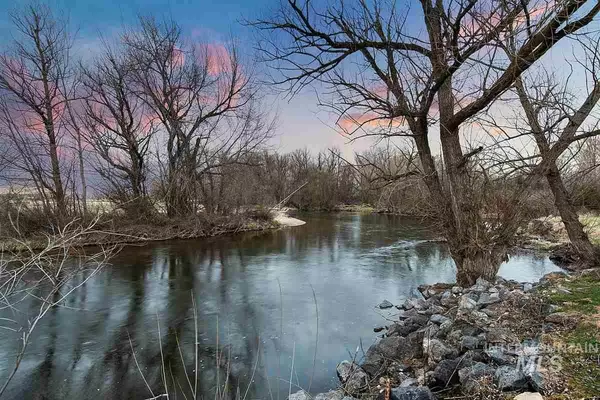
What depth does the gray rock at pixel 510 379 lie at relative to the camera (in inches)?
89.0

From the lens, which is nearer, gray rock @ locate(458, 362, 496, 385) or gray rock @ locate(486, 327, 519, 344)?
gray rock @ locate(458, 362, 496, 385)

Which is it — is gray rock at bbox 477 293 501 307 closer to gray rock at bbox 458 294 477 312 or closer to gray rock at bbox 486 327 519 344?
gray rock at bbox 458 294 477 312

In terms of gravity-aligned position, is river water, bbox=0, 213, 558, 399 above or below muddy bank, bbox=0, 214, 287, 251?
below

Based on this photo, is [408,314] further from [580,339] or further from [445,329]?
[580,339]

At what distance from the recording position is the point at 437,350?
11.0 ft

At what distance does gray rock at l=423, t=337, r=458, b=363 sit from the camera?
A: 10.6ft

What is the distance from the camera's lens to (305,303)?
619 centimetres

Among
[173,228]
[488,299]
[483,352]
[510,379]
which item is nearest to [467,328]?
[483,352]

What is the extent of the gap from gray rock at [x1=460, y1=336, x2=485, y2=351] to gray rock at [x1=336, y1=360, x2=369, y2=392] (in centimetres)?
91

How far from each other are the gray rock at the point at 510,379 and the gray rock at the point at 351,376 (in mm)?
1165

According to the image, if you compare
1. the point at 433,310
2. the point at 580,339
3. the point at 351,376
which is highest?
the point at 580,339

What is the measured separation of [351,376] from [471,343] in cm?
109

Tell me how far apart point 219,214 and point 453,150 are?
Answer: 41.7 ft

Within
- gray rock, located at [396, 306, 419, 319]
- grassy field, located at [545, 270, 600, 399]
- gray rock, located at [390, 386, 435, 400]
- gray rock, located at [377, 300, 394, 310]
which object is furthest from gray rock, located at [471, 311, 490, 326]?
gray rock, located at [377, 300, 394, 310]
